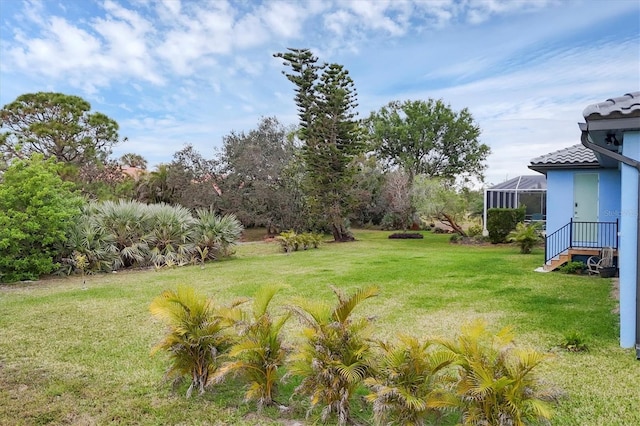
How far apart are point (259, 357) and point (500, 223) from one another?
16.1 meters

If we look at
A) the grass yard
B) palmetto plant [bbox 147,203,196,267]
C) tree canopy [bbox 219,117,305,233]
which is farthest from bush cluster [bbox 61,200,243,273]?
tree canopy [bbox 219,117,305,233]

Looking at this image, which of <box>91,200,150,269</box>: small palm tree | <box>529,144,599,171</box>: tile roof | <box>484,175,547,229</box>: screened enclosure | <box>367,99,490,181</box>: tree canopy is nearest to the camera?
<box>529,144,599,171</box>: tile roof

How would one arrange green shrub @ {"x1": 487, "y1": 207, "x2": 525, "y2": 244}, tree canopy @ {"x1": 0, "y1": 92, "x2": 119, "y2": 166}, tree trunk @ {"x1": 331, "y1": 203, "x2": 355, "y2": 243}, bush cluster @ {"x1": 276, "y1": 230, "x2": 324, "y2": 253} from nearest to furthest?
bush cluster @ {"x1": 276, "y1": 230, "x2": 324, "y2": 253}
green shrub @ {"x1": 487, "y1": 207, "x2": 525, "y2": 244}
tree trunk @ {"x1": 331, "y1": 203, "x2": 355, "y2": 243}
tree canopy @ {"x1": 0, "y1": 92, "x2": 119, "y2": 166}

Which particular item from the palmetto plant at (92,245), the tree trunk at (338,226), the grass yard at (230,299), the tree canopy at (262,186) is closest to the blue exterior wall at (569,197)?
the grass yard at (230,299)

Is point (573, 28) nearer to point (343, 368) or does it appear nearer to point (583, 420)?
point (583, 420)

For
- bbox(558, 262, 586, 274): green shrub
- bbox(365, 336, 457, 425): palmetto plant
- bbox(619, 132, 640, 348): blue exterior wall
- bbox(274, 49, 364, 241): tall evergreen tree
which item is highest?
bbox(274, 49, 364, 241): tall evergreen tree

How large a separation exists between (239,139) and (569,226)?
16706mm

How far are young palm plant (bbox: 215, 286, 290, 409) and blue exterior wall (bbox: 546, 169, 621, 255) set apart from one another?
963 cm

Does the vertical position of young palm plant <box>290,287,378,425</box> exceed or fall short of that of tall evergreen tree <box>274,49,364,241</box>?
it falls short

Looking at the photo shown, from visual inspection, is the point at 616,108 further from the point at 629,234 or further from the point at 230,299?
the point at 230,299

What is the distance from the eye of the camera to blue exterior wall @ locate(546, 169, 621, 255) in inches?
409

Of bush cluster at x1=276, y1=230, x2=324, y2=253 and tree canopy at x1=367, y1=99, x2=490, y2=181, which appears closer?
bush cluster at x1=276, y1=230, x2=324, y2=253

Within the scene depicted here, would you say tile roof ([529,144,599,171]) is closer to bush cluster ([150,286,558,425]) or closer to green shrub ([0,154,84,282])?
bush cluster ([150,286,558,425])

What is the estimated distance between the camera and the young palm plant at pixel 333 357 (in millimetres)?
3254
